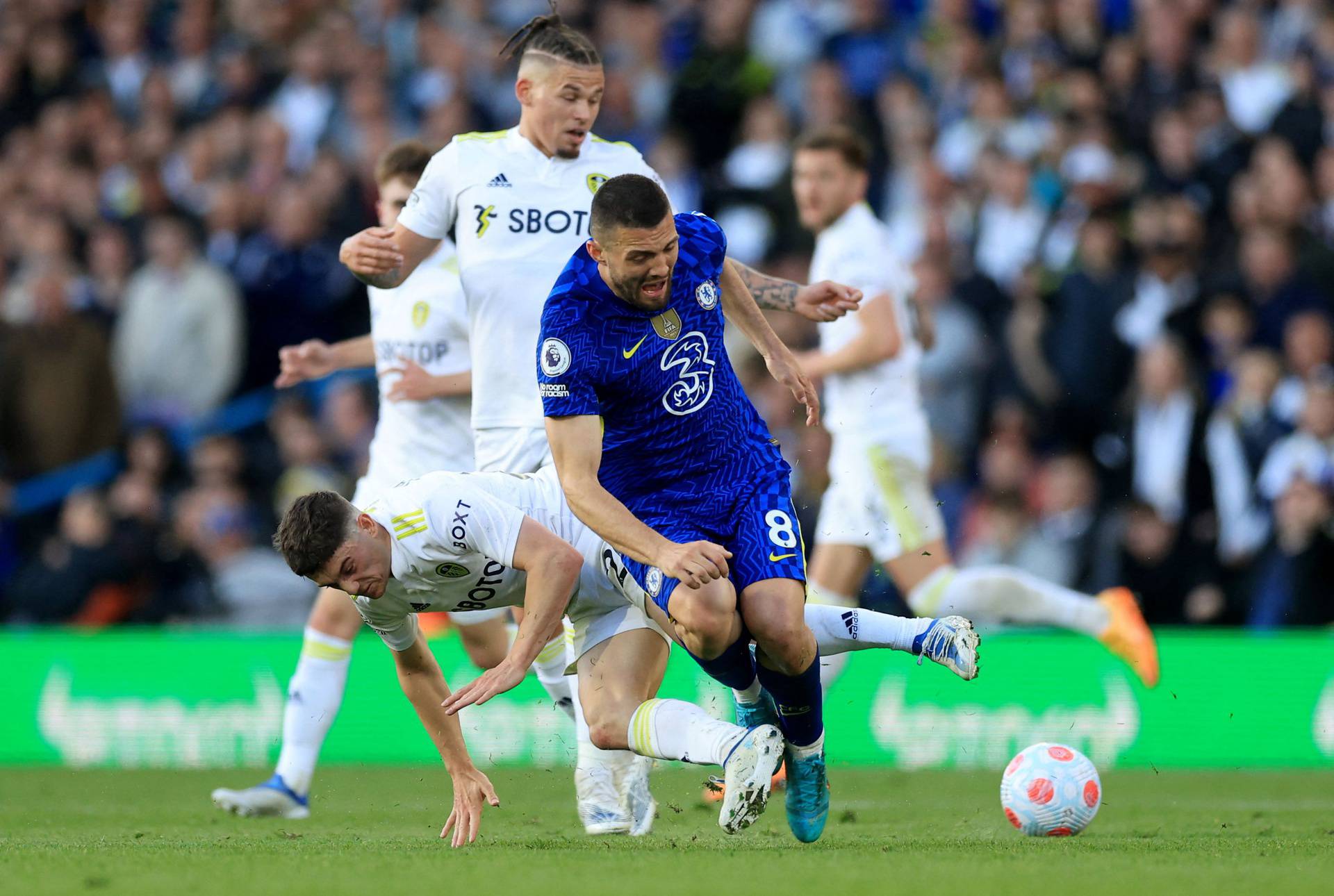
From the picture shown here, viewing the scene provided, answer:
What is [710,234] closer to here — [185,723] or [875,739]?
[875,739]

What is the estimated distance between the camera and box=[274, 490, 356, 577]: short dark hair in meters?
6.30

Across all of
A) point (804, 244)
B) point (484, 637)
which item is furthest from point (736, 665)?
point (804, 244)

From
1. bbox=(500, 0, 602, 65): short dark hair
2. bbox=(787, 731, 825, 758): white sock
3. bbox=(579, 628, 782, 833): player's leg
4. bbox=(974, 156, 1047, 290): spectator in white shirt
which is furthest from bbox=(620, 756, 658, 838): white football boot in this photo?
bbox=(974, 156, 1047, 290): spectator in white shirt

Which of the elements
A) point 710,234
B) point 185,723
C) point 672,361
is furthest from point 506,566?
point 185,723

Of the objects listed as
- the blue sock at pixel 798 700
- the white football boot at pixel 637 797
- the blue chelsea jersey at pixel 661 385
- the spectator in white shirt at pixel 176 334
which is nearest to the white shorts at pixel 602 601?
the blue chelsea jersey at pixel 661 385

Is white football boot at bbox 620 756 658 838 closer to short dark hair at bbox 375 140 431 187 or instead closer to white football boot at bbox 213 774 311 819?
white football boot at bbox 213 774 311 819

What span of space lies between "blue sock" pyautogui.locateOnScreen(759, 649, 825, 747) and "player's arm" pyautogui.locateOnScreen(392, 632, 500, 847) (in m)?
1.07

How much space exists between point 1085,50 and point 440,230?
8.27 metres

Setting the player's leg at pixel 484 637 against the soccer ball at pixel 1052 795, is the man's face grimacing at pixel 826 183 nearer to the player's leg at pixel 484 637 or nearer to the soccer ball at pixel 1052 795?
the player's leg at pixel 484 637

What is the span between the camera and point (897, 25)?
15586 millimetres

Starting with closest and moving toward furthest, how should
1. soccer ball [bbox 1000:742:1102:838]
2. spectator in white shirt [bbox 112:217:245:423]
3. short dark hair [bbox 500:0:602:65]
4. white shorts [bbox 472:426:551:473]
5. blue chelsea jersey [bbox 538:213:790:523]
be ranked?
blue chelsea jersey [bbox 538:213:790:523] < soccer ball [bbox 1000:742:1102:838] < short dark hair [bbox 500:0:602:65] < white shorts [bbox 472:426:551:473] < spectator in white shirt [bbox 112:217:245:423]

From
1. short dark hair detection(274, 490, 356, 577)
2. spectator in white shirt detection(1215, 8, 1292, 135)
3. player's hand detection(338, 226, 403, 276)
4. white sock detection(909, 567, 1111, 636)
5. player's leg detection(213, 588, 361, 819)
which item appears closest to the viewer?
short dark hair detection(274, 490, 356, 577)

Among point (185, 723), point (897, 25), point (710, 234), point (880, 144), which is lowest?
point (185, 723)

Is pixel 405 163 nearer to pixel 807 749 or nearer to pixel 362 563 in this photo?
pixel 362 563
